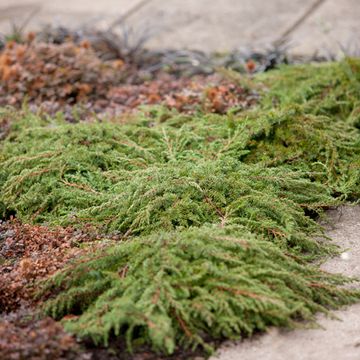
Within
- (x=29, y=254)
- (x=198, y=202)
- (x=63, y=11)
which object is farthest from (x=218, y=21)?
(x=29, y=254)

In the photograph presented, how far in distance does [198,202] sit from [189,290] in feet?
2.25

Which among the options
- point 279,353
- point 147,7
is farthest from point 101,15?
point 279,353

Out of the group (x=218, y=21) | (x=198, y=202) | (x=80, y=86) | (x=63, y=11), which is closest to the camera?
(x=198, y=202)

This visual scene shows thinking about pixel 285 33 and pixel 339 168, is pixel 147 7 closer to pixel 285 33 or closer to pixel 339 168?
pixel 285 33

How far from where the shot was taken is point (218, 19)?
6.68 meters

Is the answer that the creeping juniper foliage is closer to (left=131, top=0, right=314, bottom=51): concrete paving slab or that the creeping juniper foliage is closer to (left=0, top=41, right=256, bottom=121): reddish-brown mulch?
(left=0, top=41, right=256, bottom=121): reddish-brown mulch

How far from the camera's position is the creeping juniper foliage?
2570 millimetres

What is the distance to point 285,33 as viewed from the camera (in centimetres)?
617

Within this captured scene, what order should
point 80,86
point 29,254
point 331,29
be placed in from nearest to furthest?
point 29,254 < point 80,86 < point 331,29

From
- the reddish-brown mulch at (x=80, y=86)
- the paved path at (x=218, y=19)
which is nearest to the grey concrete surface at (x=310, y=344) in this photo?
the reddish-brown mulch at (x=80, y=86)

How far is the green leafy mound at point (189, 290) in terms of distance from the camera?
2.50 meters

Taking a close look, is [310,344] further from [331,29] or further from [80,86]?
[331,29]

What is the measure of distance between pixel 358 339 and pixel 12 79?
340 cm

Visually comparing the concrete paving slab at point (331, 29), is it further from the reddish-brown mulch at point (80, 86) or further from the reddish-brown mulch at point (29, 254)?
the reddish-brown mulch at point (29, 254)
